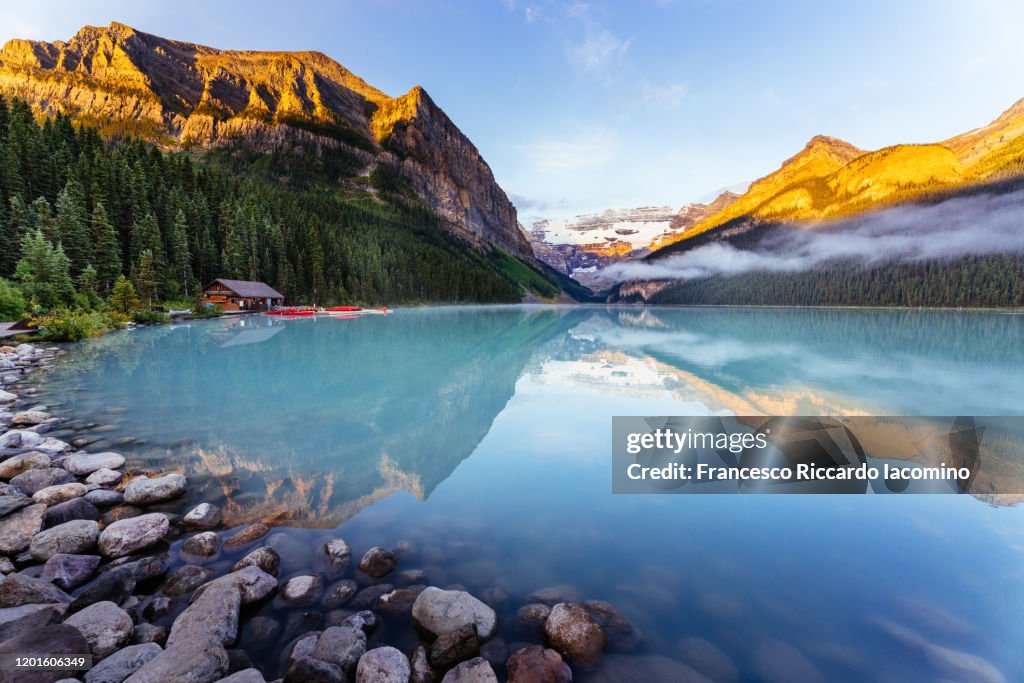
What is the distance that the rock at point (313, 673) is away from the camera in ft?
12.9

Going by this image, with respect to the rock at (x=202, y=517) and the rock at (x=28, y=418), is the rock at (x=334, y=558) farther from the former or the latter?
the rock at (x=28, y=418)

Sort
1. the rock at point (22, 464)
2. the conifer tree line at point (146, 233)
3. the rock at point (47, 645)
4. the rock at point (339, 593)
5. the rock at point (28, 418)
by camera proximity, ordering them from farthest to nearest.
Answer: the conifer tree line at point (146, 233)
the rock at point (28, 418)
the rock at point (22, 464)
the rock at point (339, 593)
the rock at point (47, 645)

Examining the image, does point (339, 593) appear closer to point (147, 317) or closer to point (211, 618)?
point (211, 618)

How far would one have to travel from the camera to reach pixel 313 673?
3945 mm

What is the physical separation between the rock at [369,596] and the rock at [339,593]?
88 millimetres

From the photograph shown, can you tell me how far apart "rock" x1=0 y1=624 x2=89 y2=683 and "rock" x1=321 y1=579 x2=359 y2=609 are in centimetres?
225

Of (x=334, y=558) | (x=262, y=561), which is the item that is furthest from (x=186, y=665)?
(x=334, y=558)

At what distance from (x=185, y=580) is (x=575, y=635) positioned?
516 cm

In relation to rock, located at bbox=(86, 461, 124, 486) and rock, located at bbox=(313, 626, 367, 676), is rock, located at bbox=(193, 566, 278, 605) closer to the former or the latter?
rock, located at bbox=(313, 626, 367, 676)

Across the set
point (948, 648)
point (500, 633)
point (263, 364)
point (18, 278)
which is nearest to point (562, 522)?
point (500, 633)

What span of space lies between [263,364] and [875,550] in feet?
88.1

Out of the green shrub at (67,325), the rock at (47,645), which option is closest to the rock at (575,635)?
the rock at (47,645)

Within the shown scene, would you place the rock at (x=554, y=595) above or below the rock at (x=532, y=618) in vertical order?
below

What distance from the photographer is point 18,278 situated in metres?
37.6
